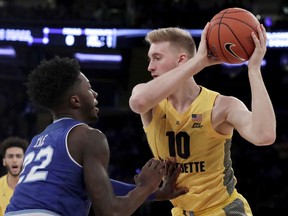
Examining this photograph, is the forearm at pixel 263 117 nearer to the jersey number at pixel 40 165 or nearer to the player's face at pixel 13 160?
the jersey number at pixel 40 165

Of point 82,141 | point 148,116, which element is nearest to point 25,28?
point 148,116

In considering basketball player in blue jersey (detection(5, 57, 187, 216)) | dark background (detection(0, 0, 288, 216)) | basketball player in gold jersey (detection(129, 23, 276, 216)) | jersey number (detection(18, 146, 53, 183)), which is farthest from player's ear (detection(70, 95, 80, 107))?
dark background (detection(0, 0, 288, 216))

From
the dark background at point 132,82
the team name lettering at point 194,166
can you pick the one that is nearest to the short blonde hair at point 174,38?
the team name lettering at point 194,166

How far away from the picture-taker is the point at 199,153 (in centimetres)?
344

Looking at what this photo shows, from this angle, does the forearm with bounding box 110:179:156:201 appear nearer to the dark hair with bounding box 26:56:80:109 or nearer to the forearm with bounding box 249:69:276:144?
the dark hair with bounding box 26:56:80:109

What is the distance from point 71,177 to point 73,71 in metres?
0.53

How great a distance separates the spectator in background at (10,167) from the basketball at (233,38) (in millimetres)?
3468

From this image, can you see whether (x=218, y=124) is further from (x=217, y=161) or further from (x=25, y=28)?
(x=25, y=28)

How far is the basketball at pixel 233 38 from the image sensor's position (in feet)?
10.2

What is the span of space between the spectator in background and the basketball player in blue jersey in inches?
127

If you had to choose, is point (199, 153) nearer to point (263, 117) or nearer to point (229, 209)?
point (229, 209)

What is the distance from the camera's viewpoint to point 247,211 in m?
3.51

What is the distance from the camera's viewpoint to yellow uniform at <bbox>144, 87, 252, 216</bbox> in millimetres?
3436

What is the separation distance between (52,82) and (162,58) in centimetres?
82
